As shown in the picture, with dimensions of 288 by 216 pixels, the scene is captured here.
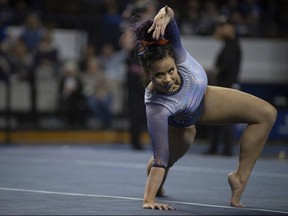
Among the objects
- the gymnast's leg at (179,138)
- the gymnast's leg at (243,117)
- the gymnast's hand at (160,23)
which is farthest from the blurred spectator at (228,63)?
the gymnast's hand at (160,23)

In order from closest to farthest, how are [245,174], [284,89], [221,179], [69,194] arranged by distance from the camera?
[245,174] < [69,194] < [221,179] < [284,89]

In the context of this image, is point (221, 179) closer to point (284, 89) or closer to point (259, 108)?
point (259, 108)

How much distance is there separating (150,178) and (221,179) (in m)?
2.99

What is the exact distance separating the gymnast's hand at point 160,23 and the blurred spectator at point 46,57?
9.72 metres

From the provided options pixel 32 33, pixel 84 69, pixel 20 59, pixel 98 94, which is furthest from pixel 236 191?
pixel 32 33

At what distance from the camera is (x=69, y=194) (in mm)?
6984

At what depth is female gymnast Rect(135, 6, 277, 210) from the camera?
19.7 ft

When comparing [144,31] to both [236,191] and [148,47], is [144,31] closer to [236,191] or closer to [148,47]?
[148,47]

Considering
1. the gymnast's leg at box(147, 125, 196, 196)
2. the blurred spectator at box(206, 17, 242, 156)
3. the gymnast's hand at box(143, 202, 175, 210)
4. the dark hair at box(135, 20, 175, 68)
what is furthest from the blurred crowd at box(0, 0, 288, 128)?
the gymnast's hand at box(143, 202, 175, 210)

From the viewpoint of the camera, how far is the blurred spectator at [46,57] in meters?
15.7

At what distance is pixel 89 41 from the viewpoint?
17.3 meters

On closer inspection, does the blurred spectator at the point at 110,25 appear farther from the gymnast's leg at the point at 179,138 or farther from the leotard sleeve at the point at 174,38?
the leotard sleeve at the point at 174,38

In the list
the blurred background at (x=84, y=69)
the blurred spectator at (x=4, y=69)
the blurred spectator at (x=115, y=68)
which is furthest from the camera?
the blurred spectator at (x=115, y=68)

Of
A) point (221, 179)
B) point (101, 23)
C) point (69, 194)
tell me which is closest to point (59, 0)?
point (101, 23)
